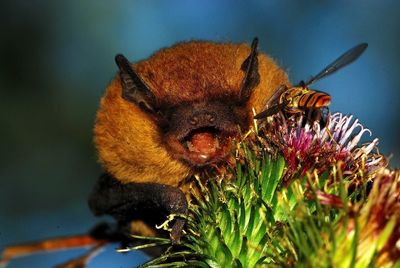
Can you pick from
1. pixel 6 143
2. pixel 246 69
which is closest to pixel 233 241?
pixel 246 69

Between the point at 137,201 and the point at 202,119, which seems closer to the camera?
the point at 202,119

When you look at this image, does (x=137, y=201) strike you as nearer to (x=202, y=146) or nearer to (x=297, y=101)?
(x=202, y=146)

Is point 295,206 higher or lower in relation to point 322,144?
lower

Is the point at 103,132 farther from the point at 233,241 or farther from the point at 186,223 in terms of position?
the point at 233,241

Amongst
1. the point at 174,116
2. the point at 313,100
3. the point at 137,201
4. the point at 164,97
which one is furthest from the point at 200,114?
the point at 137,201

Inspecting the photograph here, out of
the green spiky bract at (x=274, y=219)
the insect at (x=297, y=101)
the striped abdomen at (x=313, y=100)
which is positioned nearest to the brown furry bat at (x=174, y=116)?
the insect at (x=297, y=101)

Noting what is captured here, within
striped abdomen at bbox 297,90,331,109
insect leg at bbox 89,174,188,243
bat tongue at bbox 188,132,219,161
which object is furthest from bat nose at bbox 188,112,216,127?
striped abdomen at bbox 297,90,331,109

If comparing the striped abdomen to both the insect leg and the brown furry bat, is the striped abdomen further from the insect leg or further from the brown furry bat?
the insect leg
